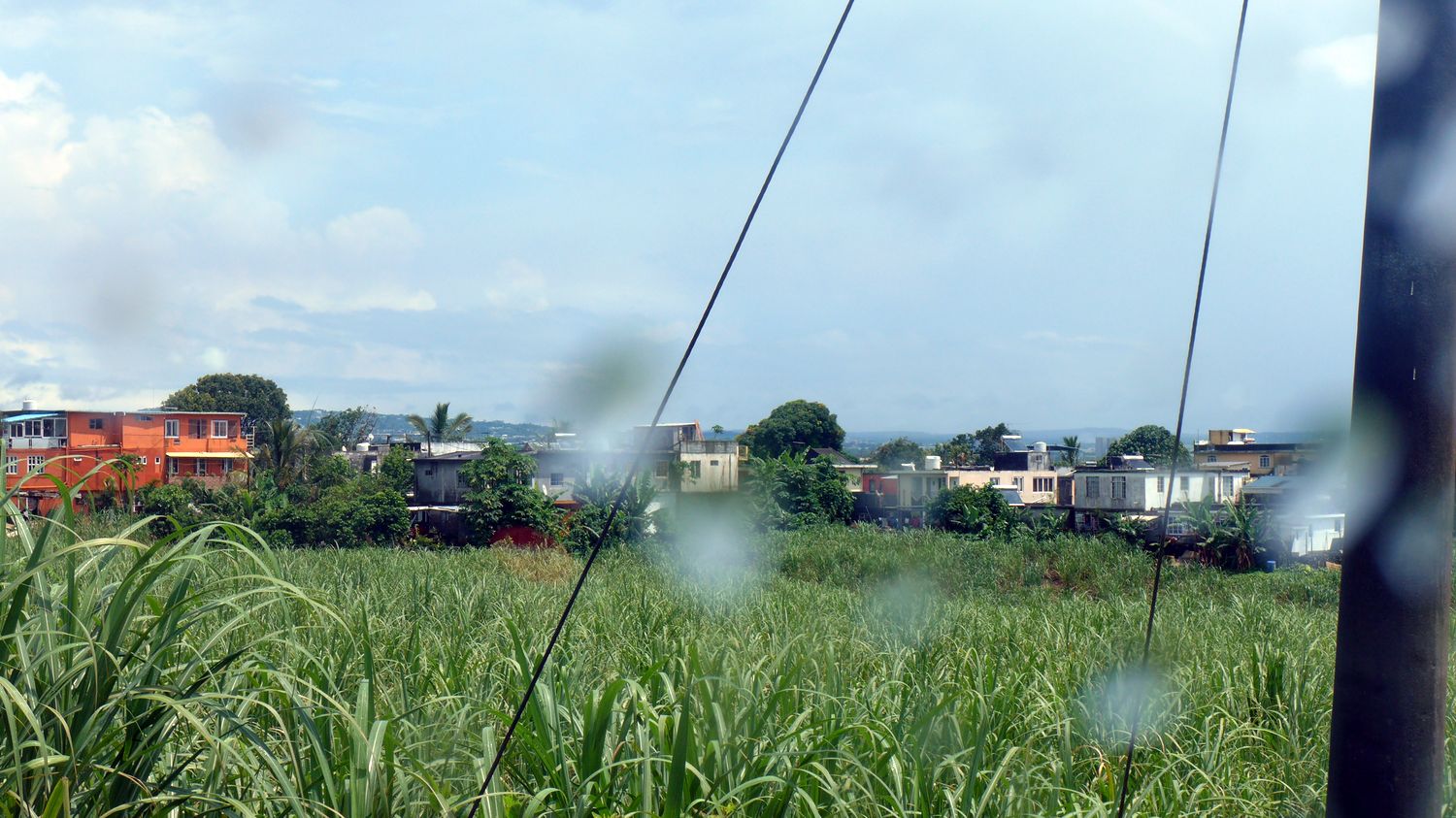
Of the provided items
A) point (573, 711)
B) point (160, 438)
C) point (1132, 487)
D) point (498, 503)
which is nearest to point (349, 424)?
point (160, 438)

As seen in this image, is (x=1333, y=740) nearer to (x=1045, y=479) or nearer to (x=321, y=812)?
(x=321, y=812)

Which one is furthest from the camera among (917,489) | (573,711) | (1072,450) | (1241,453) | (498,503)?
(1072,450)

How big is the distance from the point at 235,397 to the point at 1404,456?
4582 cm

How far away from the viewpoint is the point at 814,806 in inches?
93.8

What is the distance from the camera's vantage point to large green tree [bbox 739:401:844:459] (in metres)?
40.4

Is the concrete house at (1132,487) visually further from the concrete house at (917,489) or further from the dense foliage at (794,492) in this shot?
the dense foliage at (794,492)

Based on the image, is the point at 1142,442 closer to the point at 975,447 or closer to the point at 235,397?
the point at 975,447

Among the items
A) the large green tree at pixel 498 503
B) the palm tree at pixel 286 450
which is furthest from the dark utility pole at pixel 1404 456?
the palm tree at pixel 286 450

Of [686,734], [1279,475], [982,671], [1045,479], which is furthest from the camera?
[1045,479]

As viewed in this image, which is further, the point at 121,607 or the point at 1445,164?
the point at 121,607

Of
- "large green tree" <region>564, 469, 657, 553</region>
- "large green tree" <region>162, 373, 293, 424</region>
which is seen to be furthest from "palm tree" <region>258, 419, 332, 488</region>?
"large green tree" <region>162, 373, 293, 424</region>

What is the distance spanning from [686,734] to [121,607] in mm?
1186

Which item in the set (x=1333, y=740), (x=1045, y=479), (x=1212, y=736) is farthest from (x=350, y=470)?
(x=1333, y=740)

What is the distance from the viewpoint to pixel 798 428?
4072cm
